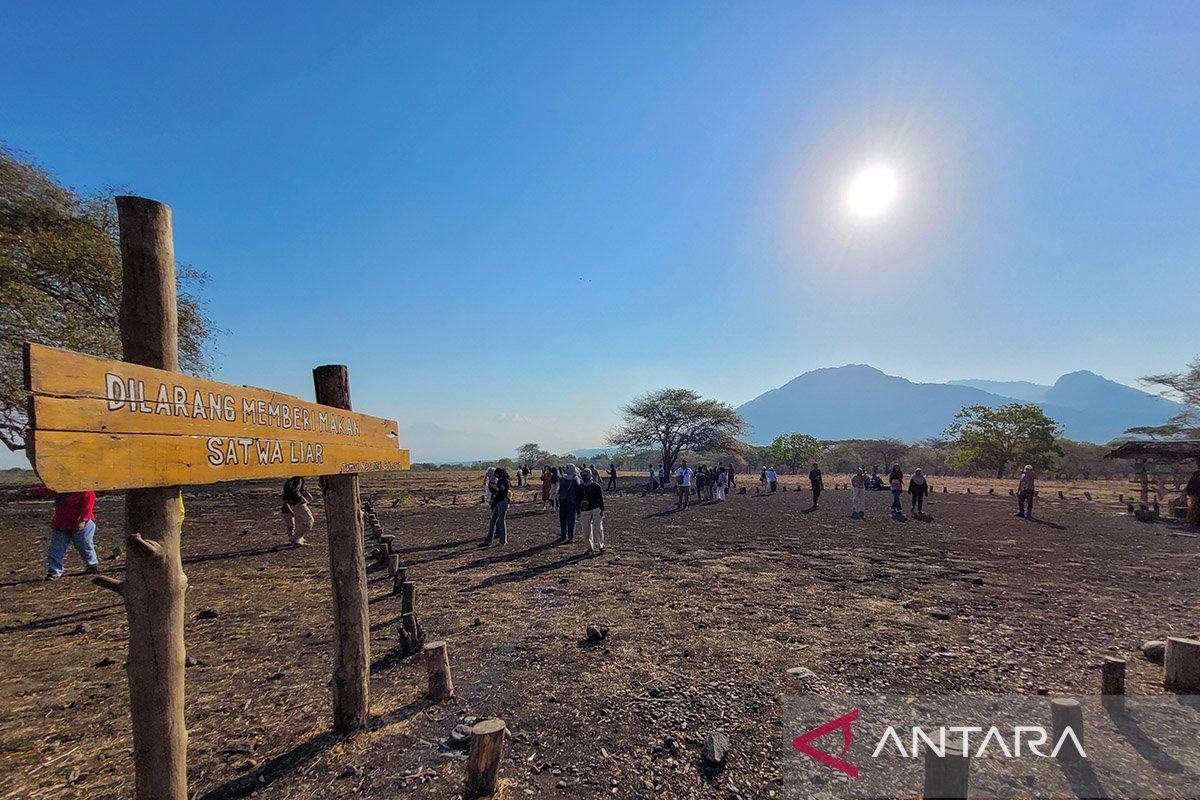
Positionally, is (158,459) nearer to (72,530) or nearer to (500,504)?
(72,530)

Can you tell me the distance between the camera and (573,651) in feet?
20.0

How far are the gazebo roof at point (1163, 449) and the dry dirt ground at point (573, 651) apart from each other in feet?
29.1

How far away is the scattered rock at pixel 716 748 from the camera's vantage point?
13.0ft

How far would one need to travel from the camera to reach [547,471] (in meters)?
21.4

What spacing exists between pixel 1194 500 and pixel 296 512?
95.1 ft

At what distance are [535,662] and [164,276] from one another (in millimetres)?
5044

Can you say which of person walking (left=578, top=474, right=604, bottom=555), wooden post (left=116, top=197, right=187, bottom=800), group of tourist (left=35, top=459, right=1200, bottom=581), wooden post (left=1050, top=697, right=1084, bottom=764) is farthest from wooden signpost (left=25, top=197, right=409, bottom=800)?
person walking (left=578, top=474, right=604, bottom=555)

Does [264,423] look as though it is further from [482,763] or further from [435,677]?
[435,677]

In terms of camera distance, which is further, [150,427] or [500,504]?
[500,504]

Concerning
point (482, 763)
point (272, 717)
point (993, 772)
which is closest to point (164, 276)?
point (482, 763)

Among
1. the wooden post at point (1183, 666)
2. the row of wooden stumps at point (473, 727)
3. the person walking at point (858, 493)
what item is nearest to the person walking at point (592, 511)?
the row of wooden stumps at point (473, 727)

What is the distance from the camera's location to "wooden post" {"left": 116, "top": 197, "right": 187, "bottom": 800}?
2.59 meters

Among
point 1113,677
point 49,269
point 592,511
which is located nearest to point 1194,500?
point 1113,677

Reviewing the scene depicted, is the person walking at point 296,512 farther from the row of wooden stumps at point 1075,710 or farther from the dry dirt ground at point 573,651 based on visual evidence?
the row of wooden stumps at point 1075,710
